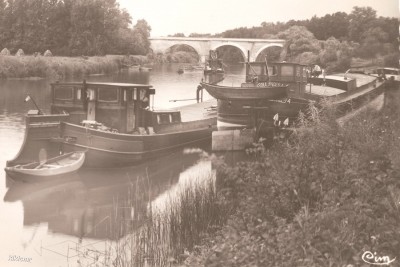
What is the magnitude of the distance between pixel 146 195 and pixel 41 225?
2.26m

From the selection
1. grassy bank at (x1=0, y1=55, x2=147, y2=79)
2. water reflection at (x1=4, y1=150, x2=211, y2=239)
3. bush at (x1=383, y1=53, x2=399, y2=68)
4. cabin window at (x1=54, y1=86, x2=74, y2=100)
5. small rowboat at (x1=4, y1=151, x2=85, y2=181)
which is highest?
bush at (x1=383, y1=53, x2=399, y2=68)

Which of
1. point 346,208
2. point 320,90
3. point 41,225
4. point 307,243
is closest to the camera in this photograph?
point 307,243

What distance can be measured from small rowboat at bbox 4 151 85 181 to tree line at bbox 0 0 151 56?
290 cm

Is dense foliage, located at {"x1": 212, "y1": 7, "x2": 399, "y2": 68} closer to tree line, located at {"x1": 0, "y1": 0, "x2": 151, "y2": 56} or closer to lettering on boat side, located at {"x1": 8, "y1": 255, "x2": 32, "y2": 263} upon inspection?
tree line, located at {"x1": 0, "y1": 0, "x2": 151, "y2": 56}

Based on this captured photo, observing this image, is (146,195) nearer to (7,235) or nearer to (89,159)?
(89,159)

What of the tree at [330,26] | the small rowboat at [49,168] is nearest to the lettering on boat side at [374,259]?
the tree at [330,26]

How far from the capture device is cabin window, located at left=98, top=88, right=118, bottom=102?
1230cm

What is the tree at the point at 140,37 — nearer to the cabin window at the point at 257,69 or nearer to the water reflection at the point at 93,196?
the cabin window at the point at 257,69

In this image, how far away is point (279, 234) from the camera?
4.42 metres

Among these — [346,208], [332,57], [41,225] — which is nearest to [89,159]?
[41,225]

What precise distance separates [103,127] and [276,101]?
157 inches

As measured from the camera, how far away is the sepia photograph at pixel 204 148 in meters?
4.96

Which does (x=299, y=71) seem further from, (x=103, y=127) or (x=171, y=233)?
(x=171, y=233)

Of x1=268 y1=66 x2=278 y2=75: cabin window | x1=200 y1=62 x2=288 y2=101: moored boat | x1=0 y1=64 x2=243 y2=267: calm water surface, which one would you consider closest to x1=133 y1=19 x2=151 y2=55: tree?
x1=0 y1=64 x2=243 y2=267: calm water surface
